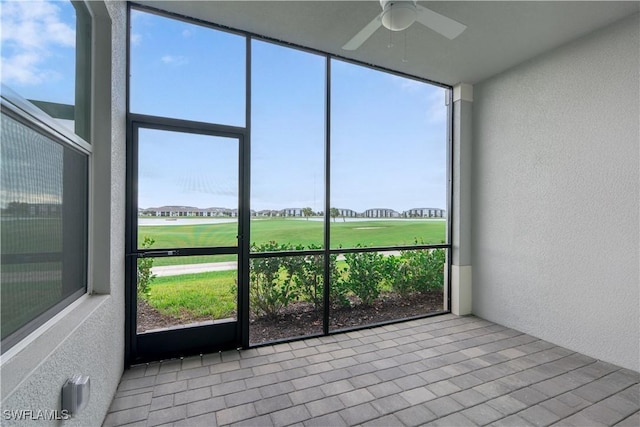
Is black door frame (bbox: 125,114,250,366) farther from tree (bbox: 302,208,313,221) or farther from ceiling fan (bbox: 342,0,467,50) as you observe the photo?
ceiling fan (bbox: 342,0,467,50)

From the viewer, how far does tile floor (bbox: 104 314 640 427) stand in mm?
1982

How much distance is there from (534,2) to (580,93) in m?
1.08

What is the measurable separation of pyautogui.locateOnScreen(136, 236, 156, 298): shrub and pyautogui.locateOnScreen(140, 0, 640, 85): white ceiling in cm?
207

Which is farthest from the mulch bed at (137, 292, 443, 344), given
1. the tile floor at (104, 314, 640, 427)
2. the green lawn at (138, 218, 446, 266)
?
the green lawn at (138, 218, 446, 266)

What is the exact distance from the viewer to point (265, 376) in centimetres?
247

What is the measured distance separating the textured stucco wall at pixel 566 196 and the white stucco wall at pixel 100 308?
400cm

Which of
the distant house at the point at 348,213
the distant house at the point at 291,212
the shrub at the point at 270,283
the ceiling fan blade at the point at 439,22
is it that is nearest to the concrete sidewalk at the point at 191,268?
the shrub at the point at 270,283

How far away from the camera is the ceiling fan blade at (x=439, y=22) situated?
2012mm

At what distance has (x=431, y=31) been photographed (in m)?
2.85

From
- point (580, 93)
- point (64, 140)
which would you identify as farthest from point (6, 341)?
point (580, 93)

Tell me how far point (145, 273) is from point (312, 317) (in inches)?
69.9

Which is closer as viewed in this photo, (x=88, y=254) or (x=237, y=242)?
(x=88, y=254)

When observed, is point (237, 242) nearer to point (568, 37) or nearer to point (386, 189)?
point (386, 189)

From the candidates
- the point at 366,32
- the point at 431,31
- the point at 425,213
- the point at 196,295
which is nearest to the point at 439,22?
the point at 366,32
